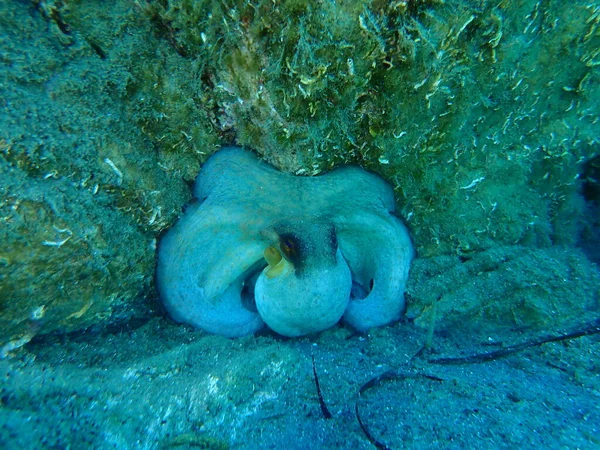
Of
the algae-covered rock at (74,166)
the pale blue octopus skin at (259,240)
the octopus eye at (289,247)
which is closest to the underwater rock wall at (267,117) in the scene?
the algae-covered rock at (74,166)

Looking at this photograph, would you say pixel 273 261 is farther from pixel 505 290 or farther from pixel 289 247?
pixel 505 290

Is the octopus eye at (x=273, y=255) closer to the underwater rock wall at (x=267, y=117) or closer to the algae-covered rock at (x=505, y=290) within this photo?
the underwater rock wall at (x=267, y=117)

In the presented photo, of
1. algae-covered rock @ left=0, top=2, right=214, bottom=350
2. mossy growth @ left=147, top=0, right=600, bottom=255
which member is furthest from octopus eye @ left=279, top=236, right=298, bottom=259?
algae-covered rock @ left=0, top=2, right=214, bottom=350

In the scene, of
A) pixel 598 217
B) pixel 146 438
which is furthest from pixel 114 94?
pixel 598 217

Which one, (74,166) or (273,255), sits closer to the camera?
(74,166)

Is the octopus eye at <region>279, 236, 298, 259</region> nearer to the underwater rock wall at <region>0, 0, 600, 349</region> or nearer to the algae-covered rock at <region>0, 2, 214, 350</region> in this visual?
the underwater rock wall at <region>0, 0, 600, 349</region>

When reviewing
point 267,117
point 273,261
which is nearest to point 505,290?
Answer: point 273,261
